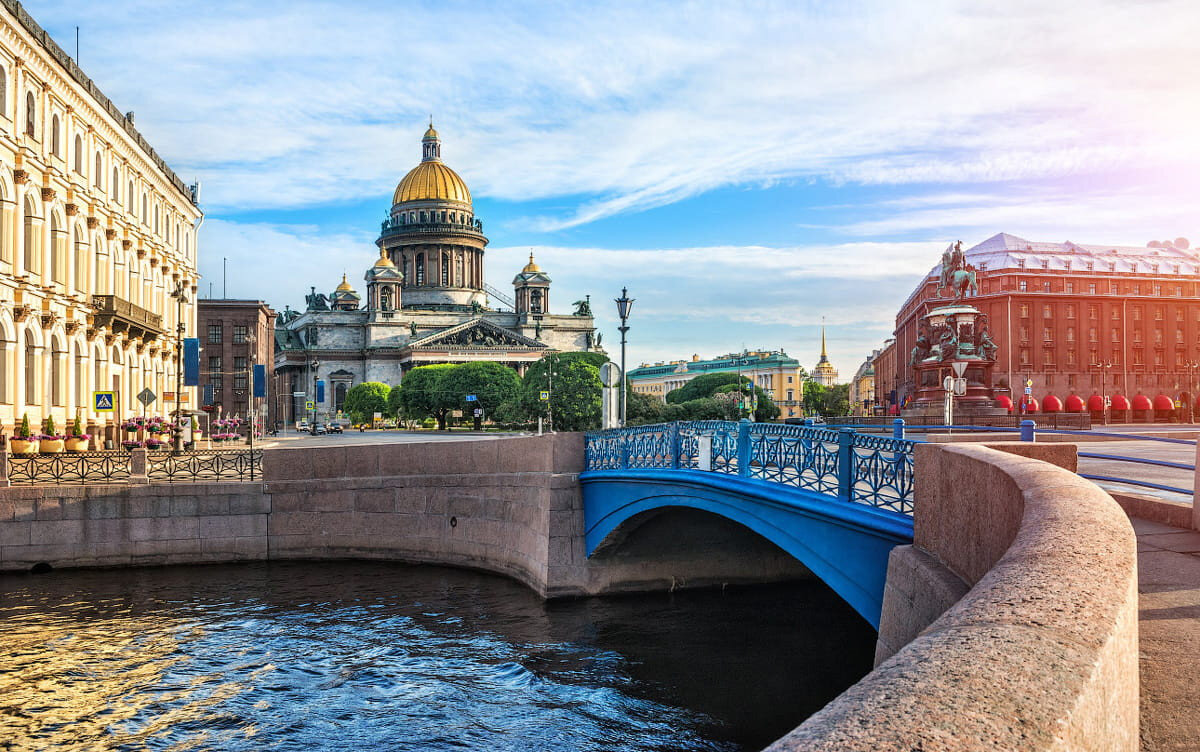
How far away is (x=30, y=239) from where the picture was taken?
1261 inches

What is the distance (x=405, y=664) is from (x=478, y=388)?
7400 cm

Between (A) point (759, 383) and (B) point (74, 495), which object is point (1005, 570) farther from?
(A) point (759, 383)

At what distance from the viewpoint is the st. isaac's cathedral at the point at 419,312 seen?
128750 mm

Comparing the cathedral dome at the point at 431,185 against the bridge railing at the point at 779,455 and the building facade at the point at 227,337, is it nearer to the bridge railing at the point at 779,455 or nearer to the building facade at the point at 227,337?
the building facade at the point at 227,337

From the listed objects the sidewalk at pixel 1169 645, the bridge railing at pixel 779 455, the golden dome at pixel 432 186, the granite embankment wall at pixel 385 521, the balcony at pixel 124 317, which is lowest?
the granite embankment wall at pixel 385 521

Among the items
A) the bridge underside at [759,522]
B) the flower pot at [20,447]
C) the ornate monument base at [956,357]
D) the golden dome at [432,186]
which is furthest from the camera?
the golden dome at [432,186]

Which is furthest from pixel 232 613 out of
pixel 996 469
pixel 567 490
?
pixel 996 469

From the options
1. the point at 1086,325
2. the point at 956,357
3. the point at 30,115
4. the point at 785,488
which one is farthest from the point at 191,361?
the point at 1086,325

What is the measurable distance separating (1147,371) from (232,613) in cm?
9236

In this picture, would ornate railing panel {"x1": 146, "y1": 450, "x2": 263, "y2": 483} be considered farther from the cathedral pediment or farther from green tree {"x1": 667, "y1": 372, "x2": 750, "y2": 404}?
green tree {"x1": 667, "y1": 372, "x2": 750, "y2": 404}

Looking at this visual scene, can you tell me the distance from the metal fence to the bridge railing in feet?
39.2

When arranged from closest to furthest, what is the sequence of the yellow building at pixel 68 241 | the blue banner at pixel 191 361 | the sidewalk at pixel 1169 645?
the sidewalk at pixel 1169 645, the yellow building at pixel 68 241, the blue banner at pixel 191 361

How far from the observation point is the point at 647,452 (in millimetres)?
19953

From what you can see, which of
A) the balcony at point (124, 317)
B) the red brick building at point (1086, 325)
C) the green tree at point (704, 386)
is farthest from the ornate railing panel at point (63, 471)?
the green tree at point (704, 386)
